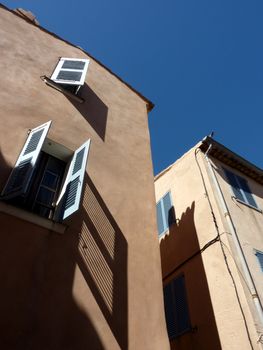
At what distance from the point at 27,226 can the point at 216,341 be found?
A: 4713mm

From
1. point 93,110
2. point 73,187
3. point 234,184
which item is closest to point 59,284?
point 73,187

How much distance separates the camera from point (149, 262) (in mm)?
4734

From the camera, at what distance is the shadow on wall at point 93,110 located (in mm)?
6281

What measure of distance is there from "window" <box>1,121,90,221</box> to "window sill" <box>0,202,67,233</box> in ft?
0.41

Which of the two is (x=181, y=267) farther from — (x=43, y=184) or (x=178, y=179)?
(x=43, y=184)

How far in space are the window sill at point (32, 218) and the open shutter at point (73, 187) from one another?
0.15 m

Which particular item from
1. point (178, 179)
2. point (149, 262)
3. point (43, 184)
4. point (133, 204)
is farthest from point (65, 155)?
point (178, 179)

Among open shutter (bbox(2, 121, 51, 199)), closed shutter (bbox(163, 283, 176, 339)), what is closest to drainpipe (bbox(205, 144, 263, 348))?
closed shutter (bbox(163, 283, 176, 339))

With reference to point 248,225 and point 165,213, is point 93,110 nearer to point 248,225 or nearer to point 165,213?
point 165,213

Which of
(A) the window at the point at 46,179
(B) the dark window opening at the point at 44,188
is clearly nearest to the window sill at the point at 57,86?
(A) the window at the point at 46,179

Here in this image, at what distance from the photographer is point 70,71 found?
696 centimetres

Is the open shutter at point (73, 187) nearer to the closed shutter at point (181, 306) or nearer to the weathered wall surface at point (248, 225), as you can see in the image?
the weathered wall surface at point (248, 225)

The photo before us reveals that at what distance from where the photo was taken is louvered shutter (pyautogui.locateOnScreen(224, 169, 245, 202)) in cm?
875

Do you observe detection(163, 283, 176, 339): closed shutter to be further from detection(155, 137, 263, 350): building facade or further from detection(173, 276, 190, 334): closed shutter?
detection(173, 276, 190, 334): closed shutter
